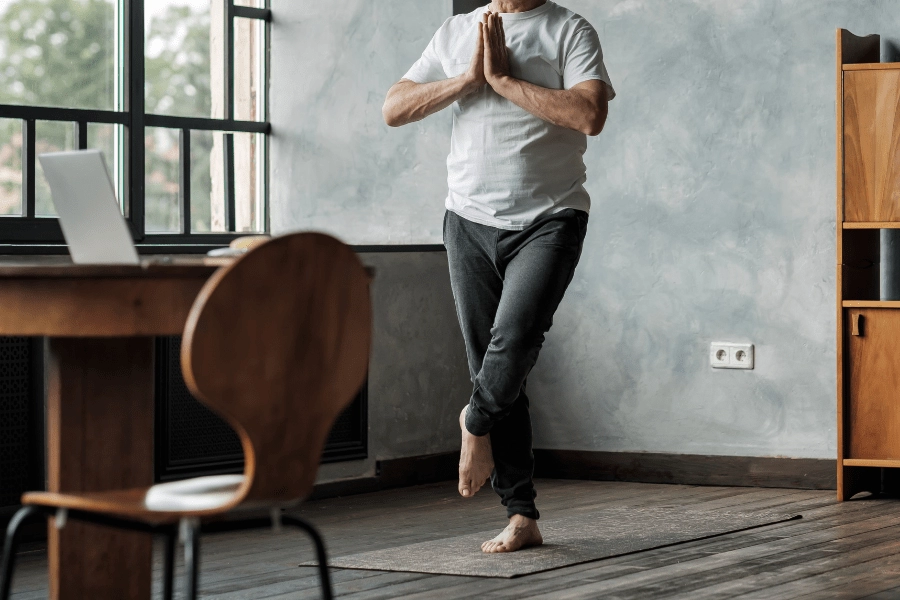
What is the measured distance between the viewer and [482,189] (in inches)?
131

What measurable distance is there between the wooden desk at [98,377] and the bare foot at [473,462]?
3.59 ft

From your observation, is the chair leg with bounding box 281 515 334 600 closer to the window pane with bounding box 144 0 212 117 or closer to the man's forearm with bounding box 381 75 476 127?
the man's forearm with bounding box 381 75 476 127

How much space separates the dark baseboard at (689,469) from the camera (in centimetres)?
472

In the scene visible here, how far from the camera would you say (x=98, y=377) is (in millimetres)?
2291

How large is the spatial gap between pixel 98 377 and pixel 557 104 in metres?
1.40

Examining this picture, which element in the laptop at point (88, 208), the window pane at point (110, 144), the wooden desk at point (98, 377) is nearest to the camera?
the wooden desk at point (98, 377)

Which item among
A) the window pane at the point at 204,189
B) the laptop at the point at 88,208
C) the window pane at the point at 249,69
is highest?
the window pane at the point at 249,69

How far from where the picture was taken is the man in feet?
10.6

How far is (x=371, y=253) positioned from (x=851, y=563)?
6.89 feet

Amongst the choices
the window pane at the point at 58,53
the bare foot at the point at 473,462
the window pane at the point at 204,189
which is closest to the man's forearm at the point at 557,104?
the bare foot at the point at 473,462

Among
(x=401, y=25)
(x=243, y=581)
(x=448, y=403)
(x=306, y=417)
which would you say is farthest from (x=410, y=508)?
(x=306, y=417)

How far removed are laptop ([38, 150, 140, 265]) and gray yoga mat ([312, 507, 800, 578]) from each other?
4.46 ft

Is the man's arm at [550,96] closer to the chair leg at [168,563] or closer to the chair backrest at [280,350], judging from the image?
the chair backrest at [280,350]

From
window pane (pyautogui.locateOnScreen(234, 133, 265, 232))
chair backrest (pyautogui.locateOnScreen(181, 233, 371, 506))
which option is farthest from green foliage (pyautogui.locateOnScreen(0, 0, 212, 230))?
chair backrest (pyautogui.locateOnScreen(181, 233, 371, 506))
